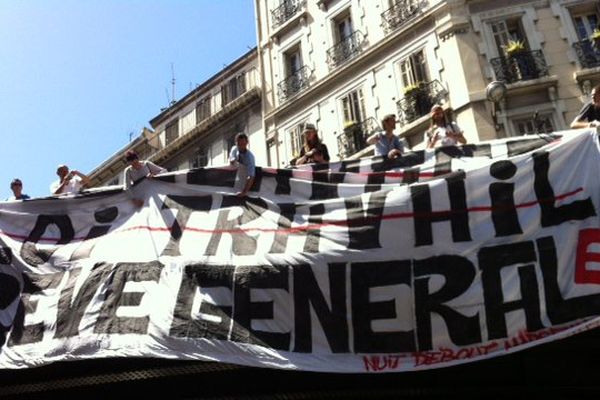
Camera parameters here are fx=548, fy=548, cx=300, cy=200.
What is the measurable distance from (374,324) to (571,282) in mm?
1945

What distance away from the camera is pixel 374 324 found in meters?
5.60

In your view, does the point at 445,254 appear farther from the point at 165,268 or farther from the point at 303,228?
the point at 165,268

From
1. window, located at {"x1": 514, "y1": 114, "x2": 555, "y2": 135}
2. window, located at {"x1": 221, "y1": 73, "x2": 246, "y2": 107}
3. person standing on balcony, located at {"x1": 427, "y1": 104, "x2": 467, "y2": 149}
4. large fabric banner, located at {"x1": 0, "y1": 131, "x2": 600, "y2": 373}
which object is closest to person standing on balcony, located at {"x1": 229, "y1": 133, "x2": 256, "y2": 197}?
large fabric banner, located at {"x1": 0, "y1": 131, "x2": 600, "y2": 373}

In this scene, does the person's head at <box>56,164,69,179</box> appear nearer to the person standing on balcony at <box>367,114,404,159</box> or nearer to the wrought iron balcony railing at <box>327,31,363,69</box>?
the person standing on balcony at <box>367,114,404,159</box>

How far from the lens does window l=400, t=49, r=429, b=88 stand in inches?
744

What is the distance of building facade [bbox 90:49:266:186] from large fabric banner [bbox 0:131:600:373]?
55.5ft

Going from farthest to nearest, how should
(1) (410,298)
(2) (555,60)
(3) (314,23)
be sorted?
1. (3) (314,23)
2. (2) (555,60)
3. (1) (410,298)

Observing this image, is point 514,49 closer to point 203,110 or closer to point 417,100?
point 417,100

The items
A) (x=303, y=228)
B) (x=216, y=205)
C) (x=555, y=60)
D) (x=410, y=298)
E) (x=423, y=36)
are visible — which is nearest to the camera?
(x=410, y=298)

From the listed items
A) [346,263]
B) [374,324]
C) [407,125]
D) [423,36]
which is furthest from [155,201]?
[423,36]

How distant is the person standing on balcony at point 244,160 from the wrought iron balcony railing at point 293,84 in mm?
15662

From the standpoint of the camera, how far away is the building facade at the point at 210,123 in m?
25.2

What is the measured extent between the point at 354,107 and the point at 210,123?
9.17 m

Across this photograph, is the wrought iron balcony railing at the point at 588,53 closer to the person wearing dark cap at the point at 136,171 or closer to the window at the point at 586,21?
the window at the point at 586,21
